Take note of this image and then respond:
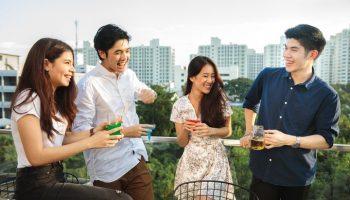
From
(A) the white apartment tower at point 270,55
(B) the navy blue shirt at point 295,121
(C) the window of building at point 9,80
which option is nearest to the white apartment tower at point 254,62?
(A) the white apartment tower at point 270,55

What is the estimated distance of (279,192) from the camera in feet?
8.11

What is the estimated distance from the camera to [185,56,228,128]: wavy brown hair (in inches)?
109

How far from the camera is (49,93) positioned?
1.94 meters

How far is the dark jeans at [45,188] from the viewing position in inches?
72.9

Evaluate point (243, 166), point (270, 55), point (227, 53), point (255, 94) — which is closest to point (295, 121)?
point (255, 94)

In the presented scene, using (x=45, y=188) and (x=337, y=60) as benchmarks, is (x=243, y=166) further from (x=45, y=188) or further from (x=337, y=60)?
(x=337, y=60)

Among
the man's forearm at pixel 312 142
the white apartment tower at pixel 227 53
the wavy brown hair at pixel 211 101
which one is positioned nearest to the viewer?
the man's forearm at pixel 312 142

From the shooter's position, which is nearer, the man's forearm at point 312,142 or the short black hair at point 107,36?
the man's forearm at point 312,142

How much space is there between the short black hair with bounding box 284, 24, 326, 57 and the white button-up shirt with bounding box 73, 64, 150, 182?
124cm

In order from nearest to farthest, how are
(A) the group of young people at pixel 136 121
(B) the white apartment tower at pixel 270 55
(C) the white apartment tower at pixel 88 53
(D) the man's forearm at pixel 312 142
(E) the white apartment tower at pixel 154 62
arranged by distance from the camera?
(A) the group of young people at pixel 136 121 → (D) the man's forearm at pixel 312 142 → (B) the white apartment tower at pixel 270 55 → (E) the white apartment tower at pixel 154 62 → (C) the white apartment tower at pixel 88 53

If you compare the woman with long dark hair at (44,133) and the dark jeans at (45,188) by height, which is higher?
the woman with long dark hair at (44,133)

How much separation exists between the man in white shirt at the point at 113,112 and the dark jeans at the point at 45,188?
0.49 m

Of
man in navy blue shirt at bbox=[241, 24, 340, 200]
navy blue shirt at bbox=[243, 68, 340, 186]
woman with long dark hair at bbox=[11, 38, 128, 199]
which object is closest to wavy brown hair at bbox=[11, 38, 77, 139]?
woman with long dark hair at bbox=[11, 38, 128, 199]

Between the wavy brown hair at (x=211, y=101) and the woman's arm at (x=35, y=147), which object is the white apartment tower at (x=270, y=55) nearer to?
the wavy brown hair at (x=211, y=101)
